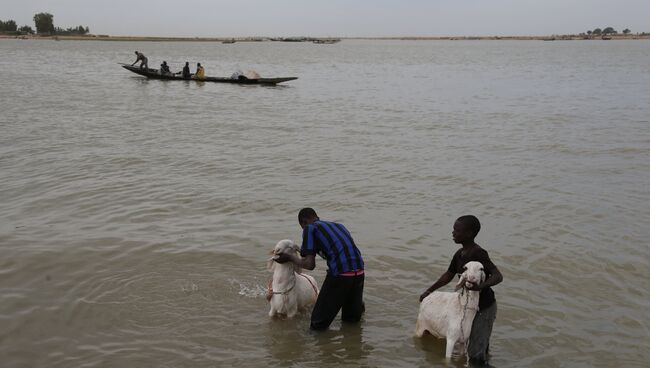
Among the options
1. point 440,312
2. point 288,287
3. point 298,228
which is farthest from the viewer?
point 298,228

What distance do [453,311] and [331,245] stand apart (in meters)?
1.28

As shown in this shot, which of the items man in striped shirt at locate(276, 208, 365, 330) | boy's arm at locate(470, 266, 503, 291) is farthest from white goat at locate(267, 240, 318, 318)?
boy's arm at locate(470, 266, 503, 291)

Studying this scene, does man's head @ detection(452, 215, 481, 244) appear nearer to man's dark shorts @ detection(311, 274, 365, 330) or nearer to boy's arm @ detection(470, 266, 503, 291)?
boy's arm @ detection(470, 266, 503, 291)

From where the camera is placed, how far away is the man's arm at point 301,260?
5.68 m

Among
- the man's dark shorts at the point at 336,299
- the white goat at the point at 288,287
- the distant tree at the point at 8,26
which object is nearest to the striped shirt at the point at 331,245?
the man's dark shorts at the point at 336,299

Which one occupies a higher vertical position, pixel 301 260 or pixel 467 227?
pixel 467 227

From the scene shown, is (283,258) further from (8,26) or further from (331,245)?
(8,26)

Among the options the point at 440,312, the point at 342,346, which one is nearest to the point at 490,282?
the point at 440,312

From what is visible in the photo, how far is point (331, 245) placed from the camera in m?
5.67

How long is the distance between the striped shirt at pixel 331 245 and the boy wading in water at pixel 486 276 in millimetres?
981

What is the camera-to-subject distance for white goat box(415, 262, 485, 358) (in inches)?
196

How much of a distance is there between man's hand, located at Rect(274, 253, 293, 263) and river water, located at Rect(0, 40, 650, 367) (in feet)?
2.62

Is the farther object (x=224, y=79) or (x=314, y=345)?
(x=224, y=79)

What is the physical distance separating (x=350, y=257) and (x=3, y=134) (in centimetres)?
1575
